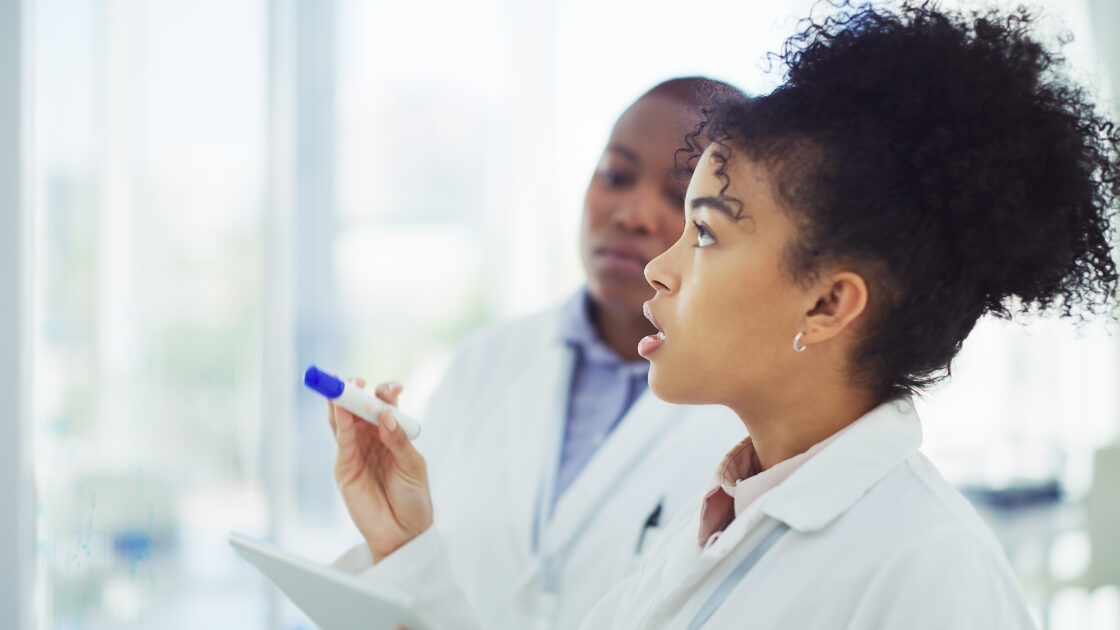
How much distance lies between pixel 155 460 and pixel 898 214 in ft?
3.67

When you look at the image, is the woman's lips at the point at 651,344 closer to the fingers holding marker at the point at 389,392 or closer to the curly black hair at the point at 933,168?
the curly black hair at the point at 933,168

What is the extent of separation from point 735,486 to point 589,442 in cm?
46

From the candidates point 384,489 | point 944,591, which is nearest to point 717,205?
point 944,591

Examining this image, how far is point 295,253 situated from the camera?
2705 millimetres

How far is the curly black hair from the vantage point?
0.68 metres

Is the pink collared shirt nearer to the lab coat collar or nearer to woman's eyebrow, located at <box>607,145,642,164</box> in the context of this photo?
the lab coat collar

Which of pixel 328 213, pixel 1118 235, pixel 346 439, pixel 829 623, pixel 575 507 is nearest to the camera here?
pixel 829 623

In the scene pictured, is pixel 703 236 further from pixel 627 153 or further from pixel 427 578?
pixel 427 578

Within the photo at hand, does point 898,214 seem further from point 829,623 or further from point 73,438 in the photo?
point 73,438

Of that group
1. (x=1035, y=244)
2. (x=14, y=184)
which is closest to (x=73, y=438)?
(x=14, y=184)

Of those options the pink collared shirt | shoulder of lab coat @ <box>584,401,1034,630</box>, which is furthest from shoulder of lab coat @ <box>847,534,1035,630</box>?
the pink collared shirt

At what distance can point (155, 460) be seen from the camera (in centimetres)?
124

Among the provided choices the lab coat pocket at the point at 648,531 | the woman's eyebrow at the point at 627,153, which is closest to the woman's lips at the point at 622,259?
the woman's eyebrow at the point at 627,153

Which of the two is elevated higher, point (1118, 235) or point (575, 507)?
point (1118, 235)
